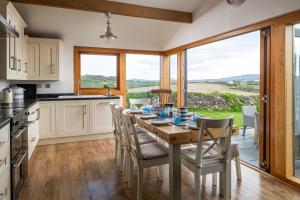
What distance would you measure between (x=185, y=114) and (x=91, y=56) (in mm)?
3437

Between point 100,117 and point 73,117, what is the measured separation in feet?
1.75

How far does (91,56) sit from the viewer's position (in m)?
5.28

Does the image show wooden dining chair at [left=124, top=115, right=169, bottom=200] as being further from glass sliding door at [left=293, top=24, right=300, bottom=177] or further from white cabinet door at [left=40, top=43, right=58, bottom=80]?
white cabinet door at [left=40, top=43, right=58, bottom=80]

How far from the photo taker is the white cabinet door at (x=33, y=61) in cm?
432

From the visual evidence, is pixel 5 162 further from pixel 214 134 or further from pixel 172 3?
pixel 172 3

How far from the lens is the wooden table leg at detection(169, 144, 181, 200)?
2043mm

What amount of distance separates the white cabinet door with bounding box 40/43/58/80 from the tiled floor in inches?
143

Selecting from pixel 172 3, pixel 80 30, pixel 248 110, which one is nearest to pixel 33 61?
pixel 80 30

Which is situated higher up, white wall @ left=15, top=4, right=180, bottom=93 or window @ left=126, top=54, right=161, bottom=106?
white wall @ left=15, top=4, right=180, bottom=93

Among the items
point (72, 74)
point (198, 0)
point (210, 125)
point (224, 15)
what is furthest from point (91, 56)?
point (210, 125)

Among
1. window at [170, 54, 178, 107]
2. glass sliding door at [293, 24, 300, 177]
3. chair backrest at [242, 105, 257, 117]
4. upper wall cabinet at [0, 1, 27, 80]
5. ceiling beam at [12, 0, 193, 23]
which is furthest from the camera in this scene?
window at [170, 54, 178, 107]

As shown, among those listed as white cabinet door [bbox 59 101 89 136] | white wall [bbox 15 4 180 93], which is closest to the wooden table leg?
white cabinet door [bbox 59 101 89 136]

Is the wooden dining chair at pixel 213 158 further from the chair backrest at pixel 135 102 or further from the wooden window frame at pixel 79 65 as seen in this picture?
the wooden window frame at pixel 79 65

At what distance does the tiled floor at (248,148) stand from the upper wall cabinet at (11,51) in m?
3.25
